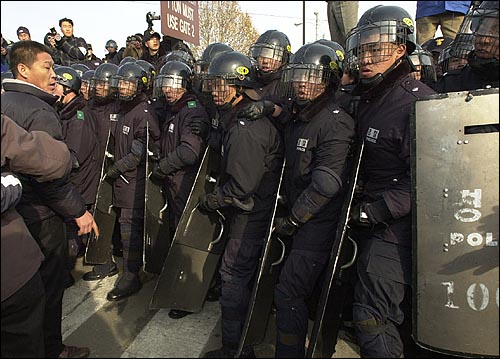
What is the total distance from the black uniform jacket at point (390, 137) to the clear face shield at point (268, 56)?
1891 mm

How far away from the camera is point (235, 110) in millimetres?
3203

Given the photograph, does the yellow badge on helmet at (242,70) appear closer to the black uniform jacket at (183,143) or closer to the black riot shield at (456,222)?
the black uniform jacket at (183,143)

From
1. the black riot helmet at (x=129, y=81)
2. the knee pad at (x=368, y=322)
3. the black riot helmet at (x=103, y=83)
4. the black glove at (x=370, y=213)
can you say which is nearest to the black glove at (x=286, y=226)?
the black glove at (x=370, y=213)

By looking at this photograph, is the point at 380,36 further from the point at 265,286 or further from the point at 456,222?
the point at 265,286

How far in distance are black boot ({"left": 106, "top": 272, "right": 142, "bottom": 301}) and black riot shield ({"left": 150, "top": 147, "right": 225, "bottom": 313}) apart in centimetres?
74

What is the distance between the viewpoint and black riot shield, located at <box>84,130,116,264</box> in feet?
14.2

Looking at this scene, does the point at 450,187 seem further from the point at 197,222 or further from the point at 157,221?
the point at 157,221

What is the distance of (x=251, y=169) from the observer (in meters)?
2.81

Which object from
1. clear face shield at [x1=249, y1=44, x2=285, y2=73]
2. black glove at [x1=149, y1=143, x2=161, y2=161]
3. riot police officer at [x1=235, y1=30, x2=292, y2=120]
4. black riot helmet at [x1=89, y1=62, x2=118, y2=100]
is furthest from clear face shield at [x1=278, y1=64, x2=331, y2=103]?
black riot helmet at [x1=89, y1=62, x2=118, y2=100]

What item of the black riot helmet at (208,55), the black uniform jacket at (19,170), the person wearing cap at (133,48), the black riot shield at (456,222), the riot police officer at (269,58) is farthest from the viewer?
the person wearing cap at (133,48)

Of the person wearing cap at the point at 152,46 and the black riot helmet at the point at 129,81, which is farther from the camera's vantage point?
the person wearing cap at the point at 152,46

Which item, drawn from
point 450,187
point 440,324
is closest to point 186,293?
point 440,324

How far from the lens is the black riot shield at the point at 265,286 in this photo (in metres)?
2.74

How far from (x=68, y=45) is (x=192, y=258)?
24.3 feet
